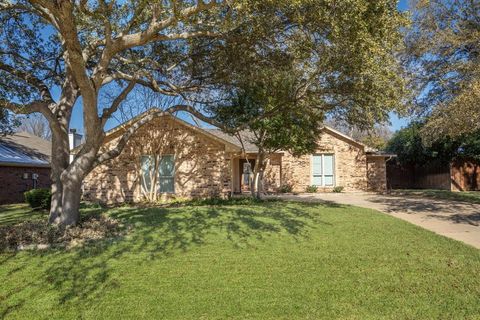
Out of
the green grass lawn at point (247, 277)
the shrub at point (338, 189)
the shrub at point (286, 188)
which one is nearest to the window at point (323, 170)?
the shrub at point (338, 189)

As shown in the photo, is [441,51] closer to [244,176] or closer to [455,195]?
[455,195]

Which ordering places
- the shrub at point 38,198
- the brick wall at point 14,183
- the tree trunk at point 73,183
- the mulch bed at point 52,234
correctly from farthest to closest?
1. the brick wall at point 14,183
2. the shrub at point 38,198
3. the tree trunk at point 73,183
4. the mulch bed at point 52,234

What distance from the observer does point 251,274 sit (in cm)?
604

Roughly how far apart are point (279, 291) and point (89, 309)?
2.54 metres

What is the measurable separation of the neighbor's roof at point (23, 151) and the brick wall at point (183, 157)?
669cm

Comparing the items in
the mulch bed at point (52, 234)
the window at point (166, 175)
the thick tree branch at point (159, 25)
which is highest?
the thick tree branch at point (159, 25)

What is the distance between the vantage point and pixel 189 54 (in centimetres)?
1135

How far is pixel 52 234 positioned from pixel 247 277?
16.2ft

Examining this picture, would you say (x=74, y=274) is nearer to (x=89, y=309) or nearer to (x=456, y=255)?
(x=89, y=309)

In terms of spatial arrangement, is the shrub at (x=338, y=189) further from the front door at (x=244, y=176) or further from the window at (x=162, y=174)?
the window at (x=162, y=174)

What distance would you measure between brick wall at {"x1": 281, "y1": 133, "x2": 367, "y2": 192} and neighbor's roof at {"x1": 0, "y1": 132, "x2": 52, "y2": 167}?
49.4 feet

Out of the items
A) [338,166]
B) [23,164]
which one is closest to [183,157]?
[23,164]

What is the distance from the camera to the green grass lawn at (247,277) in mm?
4789

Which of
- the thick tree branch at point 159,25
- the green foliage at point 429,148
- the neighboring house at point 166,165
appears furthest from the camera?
the green foliage at point 429,148
